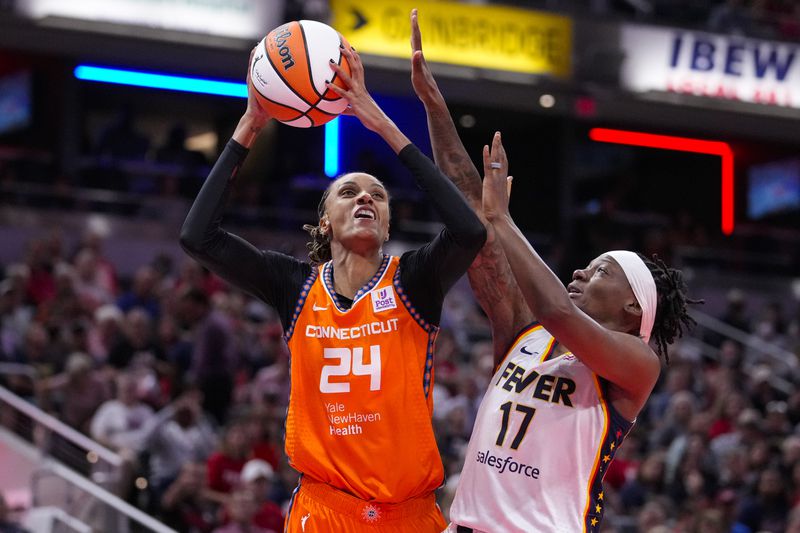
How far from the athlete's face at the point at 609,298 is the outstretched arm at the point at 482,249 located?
1.21 ft

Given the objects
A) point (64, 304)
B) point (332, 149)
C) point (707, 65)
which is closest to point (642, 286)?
point (64, 304)

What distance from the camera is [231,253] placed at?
5.00 meters

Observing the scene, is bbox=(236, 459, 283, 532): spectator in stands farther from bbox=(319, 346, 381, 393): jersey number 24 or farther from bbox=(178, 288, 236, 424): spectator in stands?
bbox=(319, 346, 381, 393): jersey number 24

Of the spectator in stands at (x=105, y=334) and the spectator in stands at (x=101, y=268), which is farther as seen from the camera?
the spectator in stands at (x=101, y=268)

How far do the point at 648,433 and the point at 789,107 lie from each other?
8.47 meters

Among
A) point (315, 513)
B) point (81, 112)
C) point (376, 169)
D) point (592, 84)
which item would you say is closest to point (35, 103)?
point (81, 112)

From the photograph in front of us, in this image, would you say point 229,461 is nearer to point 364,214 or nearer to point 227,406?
point 227,406

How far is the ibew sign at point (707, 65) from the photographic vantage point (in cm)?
Result: 1895

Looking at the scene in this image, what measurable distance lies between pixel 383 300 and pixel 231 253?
65cm

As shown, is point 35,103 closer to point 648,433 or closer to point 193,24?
point 193,24

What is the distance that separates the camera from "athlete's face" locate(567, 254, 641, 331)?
505cm

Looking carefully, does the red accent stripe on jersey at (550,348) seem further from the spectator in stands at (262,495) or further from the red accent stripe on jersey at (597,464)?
the spectator in stands at (262,495)

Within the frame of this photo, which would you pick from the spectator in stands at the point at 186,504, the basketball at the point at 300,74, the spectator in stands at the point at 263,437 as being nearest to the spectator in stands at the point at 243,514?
the spectator in stands at the point at 186,504

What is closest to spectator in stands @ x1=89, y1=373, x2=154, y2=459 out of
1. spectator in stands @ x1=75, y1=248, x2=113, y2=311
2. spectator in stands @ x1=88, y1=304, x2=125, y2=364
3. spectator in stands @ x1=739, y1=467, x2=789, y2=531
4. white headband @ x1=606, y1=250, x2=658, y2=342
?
spectator in stands @ x1=88, y1=304, x2=125, y2=364
